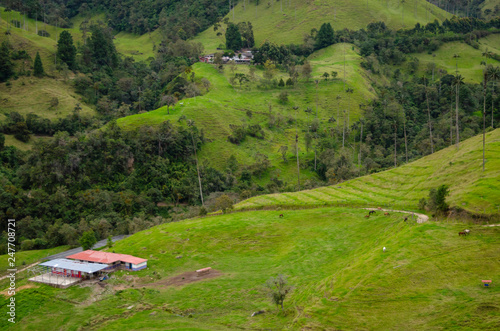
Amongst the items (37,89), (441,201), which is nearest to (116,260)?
(441,201)

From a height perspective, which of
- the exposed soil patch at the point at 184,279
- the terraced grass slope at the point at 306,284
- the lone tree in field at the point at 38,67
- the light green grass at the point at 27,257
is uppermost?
the lone tree in field at the point at 38,67

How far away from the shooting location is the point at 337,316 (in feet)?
138

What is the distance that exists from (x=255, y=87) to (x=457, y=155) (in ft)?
351

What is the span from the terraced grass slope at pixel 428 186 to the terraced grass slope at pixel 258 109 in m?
41.7

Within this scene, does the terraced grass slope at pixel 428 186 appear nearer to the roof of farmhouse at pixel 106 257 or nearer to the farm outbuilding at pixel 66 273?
the roof of farmhouse at pixel 106 257

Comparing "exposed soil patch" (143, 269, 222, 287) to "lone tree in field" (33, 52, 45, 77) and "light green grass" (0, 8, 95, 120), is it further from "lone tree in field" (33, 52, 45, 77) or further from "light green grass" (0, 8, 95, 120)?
"lone tree in field" (33, 52, 45, 77)

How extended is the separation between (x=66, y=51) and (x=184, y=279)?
483 feet

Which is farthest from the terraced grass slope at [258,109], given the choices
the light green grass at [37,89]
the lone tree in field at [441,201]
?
the lone tree in field at [441,201]

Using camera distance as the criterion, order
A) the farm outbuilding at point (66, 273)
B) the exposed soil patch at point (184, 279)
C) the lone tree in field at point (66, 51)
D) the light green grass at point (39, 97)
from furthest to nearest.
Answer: the lone tree in field at point (66, 51), the light green grass at point (39, 97), the exposed soil patch at point (184, 279), the farm outbuilding at point (66, 273)

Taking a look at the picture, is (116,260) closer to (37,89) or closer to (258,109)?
(258,109)

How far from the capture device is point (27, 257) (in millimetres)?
80938

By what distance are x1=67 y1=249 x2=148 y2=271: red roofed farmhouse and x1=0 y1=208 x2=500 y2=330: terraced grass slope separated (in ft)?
4.35

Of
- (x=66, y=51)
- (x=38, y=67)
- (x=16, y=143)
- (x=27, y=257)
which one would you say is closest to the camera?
(x=27, y=257)

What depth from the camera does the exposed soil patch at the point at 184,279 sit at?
58.1 m
